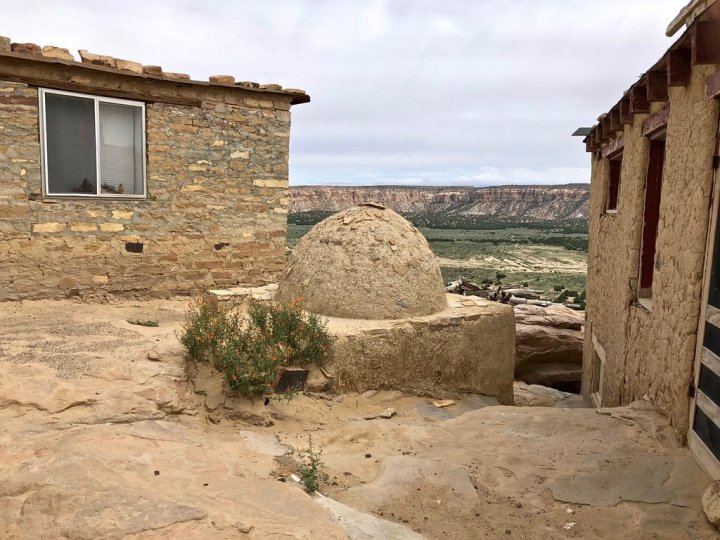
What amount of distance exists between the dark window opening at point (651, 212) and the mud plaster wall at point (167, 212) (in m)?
5.79

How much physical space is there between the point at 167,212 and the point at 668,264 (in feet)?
23.0

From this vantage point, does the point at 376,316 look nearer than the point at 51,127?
Yes

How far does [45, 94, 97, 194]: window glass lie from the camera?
775cm

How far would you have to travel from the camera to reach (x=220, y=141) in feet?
29.5

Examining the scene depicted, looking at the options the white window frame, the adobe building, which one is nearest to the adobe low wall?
the adobe building

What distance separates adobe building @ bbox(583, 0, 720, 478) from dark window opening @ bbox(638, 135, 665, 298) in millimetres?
11

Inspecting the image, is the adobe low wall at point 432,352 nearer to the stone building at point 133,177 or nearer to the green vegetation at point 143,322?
the green vegetation at point 143,322

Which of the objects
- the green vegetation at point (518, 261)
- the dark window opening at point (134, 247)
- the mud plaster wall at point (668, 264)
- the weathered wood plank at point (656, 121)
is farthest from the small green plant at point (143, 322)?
the green vegetation at point (518, 261)

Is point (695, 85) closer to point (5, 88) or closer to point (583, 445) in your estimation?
point (583, 445)

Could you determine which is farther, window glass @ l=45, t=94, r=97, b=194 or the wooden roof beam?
window glass @ l=45, t=94, r=97, b=194

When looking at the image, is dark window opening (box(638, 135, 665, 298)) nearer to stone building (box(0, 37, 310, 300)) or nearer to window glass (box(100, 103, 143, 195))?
stone building (box(0, 37, 310, 300))

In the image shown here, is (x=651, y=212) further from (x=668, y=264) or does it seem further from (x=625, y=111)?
(x=668, y=264)

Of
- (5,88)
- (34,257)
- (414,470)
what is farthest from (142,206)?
(414,470)

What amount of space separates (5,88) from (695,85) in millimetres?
7924
